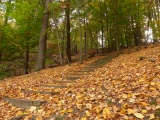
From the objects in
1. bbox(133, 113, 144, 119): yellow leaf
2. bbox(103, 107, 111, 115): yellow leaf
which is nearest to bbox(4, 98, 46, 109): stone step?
bbox(103, 107, 111, 115): yellow leaf

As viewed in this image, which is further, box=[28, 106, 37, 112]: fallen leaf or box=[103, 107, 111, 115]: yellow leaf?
box=[28, 106, 37, 112]: fallen leaf

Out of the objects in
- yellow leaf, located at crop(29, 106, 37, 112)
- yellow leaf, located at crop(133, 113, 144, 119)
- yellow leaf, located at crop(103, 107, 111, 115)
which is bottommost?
yellow leaf, located at crop(29, 106, 37, 112)

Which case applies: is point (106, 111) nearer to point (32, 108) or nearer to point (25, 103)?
point (32, 108)

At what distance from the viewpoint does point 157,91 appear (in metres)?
4.05

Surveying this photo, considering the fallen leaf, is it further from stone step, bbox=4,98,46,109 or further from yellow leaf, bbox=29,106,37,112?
stone step, bbox=4,98,46,109

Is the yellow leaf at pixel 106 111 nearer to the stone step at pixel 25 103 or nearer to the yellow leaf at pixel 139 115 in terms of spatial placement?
the yellow leaf at pixel 139 115

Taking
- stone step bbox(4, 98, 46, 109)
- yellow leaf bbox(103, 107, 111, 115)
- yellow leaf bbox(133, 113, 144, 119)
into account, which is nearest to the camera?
yellow leaf bbox(133, 113, 144, 119)

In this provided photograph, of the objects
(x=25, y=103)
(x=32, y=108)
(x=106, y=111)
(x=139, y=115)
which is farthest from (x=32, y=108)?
(x=139, y=115)

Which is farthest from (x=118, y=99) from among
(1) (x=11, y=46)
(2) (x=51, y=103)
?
(1) (x=11, y=46)

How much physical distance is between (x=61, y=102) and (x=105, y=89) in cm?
129

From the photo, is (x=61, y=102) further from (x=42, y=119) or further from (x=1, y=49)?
(x=1, y=49)

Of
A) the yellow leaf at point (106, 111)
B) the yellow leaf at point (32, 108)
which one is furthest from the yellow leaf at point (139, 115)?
the yellow leaf at point (32, 108)

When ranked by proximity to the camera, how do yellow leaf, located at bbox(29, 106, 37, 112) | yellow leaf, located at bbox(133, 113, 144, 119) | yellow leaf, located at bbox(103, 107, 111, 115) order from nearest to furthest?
yellow leaf, located at bbox(133, 113, 144, 119) → yellow leaf, located at bbox(103, 107, 111, 115) → yellow leaf, located at bbox(29, 106, 37, 112)

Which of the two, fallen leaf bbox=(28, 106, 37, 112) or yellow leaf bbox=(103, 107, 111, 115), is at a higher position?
yellow leaf bbox=(103, 107, 111, 115)
